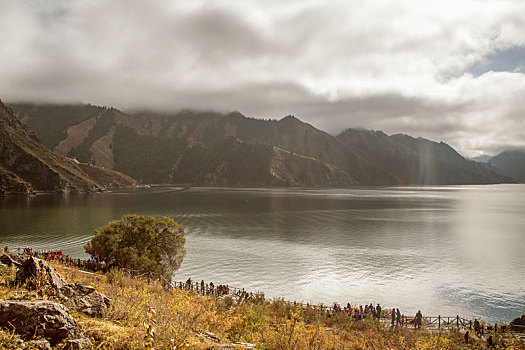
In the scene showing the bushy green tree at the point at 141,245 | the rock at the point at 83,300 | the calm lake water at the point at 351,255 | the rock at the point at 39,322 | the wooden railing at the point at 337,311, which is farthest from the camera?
the calm lake water at the point at 351,255

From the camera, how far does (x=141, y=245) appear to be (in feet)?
130

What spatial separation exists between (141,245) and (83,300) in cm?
3130

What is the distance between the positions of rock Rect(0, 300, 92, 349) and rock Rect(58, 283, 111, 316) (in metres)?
2.64

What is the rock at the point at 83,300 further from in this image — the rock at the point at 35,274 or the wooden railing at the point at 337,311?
the wooden railing at the point at 337,311

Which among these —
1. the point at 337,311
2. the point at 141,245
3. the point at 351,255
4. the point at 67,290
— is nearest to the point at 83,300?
the point at 67,290

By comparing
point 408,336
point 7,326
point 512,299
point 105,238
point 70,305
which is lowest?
point 512,299

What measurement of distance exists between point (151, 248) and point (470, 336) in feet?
114

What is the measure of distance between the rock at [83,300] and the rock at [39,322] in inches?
104

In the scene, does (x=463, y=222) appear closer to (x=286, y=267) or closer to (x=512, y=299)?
(x=512, y=299)

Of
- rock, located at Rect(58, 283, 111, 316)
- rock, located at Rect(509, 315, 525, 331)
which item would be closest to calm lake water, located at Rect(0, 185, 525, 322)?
rock, located at Rect(509, 315, 525, 331)

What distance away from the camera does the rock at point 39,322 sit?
717 cm

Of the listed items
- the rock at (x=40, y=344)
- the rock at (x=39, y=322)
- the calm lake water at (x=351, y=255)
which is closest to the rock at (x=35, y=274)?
the rock at (x=39, y=322)

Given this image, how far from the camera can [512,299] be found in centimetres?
3966

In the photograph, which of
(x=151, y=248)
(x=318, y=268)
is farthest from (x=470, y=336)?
(x=151, y=248)
